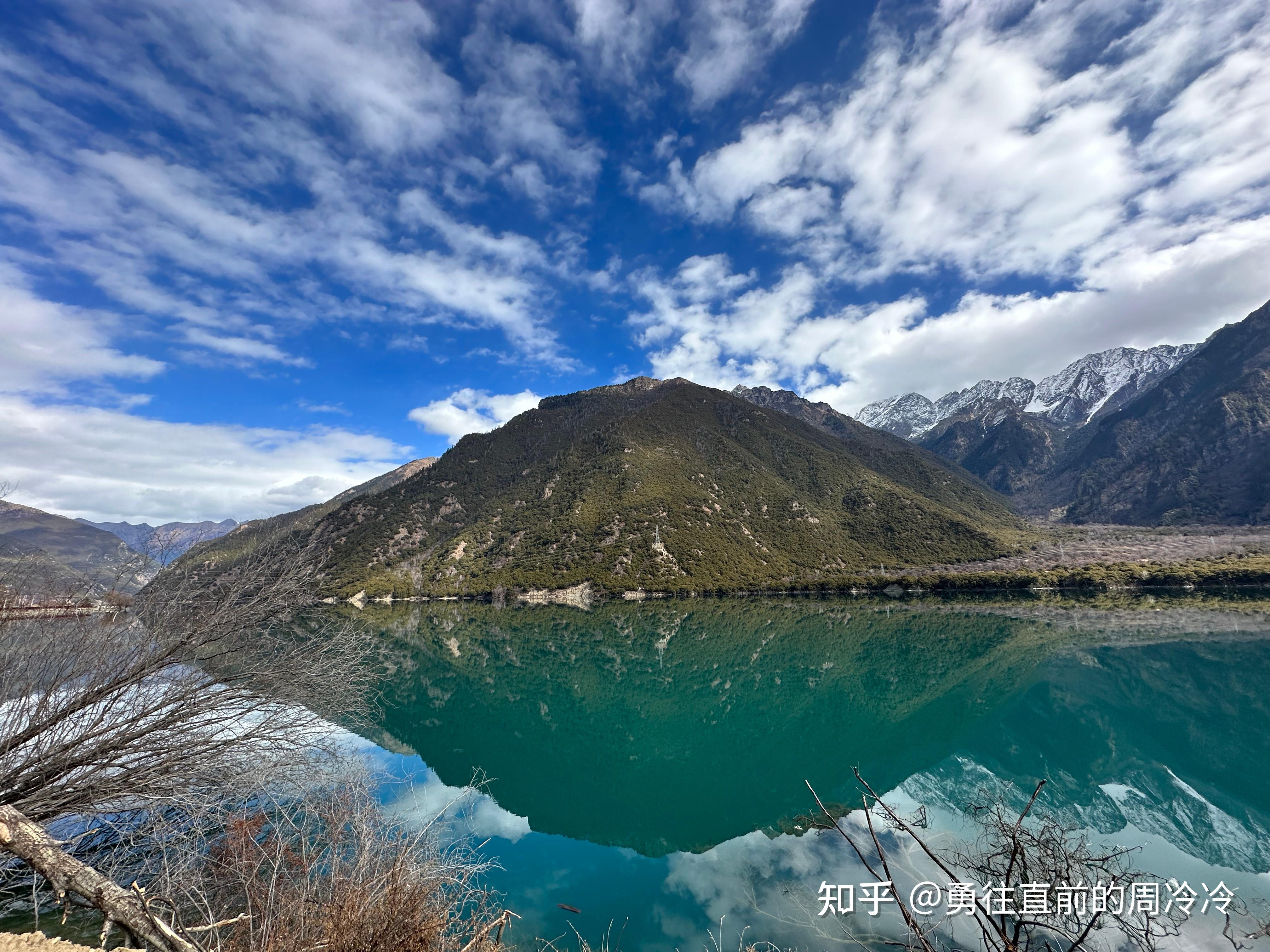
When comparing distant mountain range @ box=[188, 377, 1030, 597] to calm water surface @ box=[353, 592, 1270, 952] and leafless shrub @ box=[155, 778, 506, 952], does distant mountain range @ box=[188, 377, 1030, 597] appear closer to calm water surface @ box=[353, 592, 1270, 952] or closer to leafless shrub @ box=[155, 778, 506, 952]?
calm water surface @ box=[353, 592, 1270, 952]

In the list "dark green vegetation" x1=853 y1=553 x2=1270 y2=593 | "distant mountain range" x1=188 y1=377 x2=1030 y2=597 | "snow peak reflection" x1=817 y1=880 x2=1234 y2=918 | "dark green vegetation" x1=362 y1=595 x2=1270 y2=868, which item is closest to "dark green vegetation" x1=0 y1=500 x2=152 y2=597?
"snow peak reflection" x1=817 y1=880 x2=1234 y2=918

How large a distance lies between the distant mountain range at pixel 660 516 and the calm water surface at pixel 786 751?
61358 millimetres

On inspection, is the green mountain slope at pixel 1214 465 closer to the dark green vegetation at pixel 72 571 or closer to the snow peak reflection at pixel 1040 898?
the snow peak reflection at pixel 1040 898

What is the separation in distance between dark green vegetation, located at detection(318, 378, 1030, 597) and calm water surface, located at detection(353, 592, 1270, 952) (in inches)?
2446

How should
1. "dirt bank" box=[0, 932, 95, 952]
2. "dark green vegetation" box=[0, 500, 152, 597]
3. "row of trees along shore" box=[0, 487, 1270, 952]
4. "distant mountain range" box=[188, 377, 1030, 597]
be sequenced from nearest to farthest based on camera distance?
"dirt bank" box=[0, 932, 95, 952]
"row of trees along shore" box=[0, 487, 1270, 952]
"dark green vegetation" box=[0, 500, 152, 597]
"distant mountain range" box=[188, 377, 1030, 597]

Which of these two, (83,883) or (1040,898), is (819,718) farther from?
(83,883)

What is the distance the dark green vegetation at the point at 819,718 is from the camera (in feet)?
61.2

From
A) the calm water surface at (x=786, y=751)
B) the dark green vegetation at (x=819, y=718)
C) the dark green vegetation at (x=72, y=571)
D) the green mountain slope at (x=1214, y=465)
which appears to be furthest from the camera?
the green mountain slope at (x=1214, y=465)

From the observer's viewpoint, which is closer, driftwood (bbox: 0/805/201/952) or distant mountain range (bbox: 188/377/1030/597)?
driftwood (bbox: 0/805/201/952)

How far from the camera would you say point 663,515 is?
401 feet

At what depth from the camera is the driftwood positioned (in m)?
4.68

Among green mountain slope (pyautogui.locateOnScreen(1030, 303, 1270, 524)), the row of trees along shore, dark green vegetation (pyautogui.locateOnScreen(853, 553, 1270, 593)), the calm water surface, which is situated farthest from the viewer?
green mountain slope (pyautogui.locateOnScreen(1030, 303, 1270, 524))

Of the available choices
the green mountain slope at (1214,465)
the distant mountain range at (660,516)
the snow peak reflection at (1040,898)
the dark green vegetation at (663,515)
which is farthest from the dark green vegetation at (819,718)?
the green mountain slope at (1214,465)

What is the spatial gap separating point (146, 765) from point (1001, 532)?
166163 mm
